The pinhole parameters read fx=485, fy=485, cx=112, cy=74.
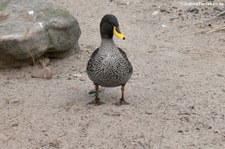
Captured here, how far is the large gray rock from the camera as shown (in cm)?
611

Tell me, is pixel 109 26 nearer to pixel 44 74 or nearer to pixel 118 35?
pixel 118 35

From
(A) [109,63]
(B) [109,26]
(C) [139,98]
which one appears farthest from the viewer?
(C) [139,98]

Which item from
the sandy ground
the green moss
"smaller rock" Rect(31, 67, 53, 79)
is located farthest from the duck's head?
the green moss

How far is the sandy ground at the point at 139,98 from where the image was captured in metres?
4.68

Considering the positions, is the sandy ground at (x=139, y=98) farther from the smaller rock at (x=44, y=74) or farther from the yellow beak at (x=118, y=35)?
the yellow beak at (x=118, y=35)

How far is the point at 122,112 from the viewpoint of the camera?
204 inches

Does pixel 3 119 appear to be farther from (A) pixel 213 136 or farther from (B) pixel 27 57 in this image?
(A) pixel 213 136

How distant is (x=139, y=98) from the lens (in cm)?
562

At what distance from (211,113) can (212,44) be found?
2.45 m

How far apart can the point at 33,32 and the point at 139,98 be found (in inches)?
65.0

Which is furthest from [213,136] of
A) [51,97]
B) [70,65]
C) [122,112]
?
[70,65]

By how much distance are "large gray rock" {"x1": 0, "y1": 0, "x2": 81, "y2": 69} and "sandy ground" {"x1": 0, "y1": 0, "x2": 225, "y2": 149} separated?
0.21m

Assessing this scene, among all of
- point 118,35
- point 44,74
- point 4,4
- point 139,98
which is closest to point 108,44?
point 118,35

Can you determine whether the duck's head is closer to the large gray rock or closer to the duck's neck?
the duck's neck
